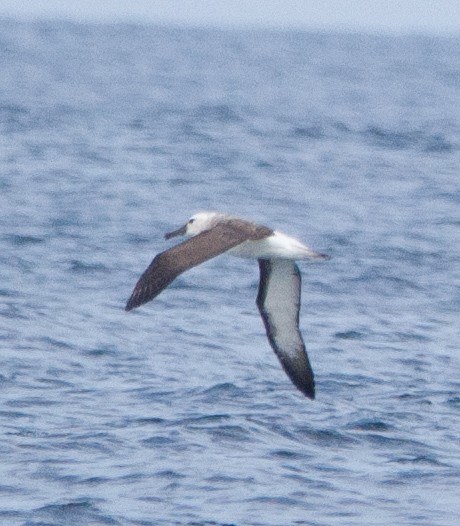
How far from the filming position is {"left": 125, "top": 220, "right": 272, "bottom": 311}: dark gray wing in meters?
11.2

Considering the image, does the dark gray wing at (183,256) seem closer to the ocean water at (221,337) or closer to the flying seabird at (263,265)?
the flying seabird at (263,265)

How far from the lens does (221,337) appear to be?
17.7m

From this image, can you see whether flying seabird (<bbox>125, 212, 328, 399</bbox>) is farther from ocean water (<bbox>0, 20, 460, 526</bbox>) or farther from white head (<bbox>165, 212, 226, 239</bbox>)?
ocean water (<bbox>0, 20, 460, 526</bbox>)

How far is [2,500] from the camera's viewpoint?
1220 centimetres

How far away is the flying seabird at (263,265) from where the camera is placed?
1126 cm

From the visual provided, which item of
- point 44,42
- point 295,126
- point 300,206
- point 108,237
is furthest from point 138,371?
point 44,42

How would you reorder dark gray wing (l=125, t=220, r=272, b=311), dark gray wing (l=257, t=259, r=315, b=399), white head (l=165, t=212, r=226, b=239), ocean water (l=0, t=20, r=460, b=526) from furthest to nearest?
dark gray wing (l=257, t=259, r=315, b=399) → white head (l=165, t=212, r=226, b=239) → ocean water (l=0, t=20, r=460, b=526) → dark gray wing (l=125, t=220, r=272, b=311)

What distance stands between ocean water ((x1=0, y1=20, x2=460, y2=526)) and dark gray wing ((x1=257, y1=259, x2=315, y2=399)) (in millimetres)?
596

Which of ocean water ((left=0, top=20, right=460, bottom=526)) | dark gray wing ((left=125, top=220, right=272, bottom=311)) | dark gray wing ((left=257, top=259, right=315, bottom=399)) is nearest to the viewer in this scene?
dark gray wing ((left=125, top=220, right=272, bottom=311))

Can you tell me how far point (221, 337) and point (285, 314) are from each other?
12.5 feet

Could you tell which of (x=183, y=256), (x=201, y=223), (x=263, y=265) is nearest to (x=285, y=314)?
(x=263, y=265)

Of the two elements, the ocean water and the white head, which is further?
the white head

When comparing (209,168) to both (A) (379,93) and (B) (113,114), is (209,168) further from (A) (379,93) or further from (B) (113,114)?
(A) (379,93)

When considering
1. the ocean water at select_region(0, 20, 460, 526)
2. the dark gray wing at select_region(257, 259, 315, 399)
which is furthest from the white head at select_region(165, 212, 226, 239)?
the ocean water at select_region(0, 20, 460, 526)
